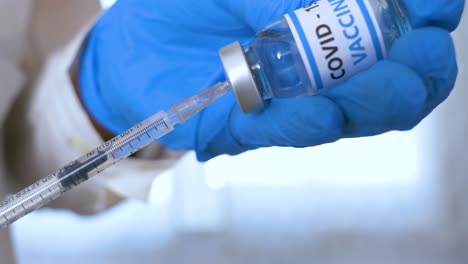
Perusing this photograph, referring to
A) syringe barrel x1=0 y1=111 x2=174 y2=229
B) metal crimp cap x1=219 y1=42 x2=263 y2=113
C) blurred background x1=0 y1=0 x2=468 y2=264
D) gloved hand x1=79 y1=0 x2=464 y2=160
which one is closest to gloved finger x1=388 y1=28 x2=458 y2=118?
gloved hand x1=79 y1=0 x2=464 y2=160

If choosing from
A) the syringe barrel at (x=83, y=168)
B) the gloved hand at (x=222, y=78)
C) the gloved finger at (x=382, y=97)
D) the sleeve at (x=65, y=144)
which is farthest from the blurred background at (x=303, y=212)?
the gloved finger at (x=382, y=97)

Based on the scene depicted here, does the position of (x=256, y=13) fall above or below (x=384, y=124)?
above

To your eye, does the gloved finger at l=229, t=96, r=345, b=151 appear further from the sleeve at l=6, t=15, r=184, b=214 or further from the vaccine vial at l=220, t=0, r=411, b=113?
the sleeve at l=6, t=15, r=184, b=214

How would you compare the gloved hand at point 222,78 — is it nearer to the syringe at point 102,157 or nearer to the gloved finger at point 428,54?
the gloved finger at point 428,54

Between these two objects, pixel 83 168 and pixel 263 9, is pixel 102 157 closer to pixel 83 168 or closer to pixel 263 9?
pixel 83 168

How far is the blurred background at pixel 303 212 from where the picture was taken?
1.39 metres

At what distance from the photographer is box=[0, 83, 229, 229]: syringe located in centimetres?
65

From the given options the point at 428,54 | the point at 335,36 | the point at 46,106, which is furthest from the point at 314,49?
the point at 46,106

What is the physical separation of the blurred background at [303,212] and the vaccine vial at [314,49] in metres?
0.85

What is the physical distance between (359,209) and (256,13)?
2.86 ft

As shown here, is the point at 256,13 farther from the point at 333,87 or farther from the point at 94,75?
the point at 94,75

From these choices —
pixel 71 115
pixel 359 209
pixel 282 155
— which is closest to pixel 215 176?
pixel 282 155

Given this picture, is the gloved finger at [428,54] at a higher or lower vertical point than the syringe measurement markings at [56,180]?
lower

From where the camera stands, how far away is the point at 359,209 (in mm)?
1426
